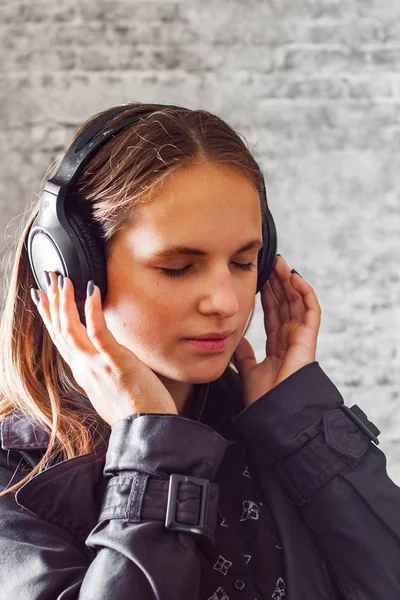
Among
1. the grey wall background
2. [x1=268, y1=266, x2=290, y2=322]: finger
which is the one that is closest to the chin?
[x1=268, y1=266, x2=290, y2=322]: finger

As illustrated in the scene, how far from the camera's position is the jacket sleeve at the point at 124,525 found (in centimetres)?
94

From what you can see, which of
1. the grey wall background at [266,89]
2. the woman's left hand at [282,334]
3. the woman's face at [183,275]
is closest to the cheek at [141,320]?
the woman's face at [183,275]

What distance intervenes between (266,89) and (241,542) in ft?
3.89

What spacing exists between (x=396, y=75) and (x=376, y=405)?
81 cm

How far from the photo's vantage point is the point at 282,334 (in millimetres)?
1393

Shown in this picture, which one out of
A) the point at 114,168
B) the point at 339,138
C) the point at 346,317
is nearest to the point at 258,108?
the point at 339,138

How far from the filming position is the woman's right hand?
1062 mm

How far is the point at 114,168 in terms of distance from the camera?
1149 millimetres

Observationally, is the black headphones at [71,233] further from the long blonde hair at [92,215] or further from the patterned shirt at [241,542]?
the patterned shirt at [241,542]

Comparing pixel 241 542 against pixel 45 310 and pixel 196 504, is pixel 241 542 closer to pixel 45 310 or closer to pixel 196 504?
pixel 196 504

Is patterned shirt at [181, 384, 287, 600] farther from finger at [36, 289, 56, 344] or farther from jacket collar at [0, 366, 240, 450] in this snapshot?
finger at [36, 289, 56, 344]

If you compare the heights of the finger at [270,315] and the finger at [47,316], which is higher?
the finger at [47,316]

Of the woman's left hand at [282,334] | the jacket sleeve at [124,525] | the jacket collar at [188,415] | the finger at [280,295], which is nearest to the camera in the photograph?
the jacket sleeve at [124,525]

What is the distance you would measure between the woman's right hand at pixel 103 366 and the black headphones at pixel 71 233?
26 mm
